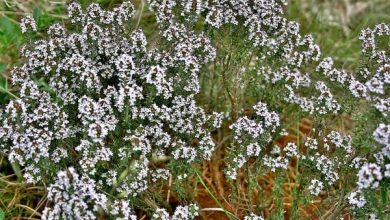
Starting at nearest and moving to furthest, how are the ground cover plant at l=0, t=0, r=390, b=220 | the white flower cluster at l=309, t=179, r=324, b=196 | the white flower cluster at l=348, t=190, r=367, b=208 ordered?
the white flower cluster at l=348, t=190, r=367, b=208 < the ground cover plant at l=0, t=0, r=390, b=220 < the white flower cluster at l=309, t=179, r=324, b=196

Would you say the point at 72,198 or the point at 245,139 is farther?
the point at 245,139

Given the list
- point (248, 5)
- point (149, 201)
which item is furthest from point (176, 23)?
point (149, 201)

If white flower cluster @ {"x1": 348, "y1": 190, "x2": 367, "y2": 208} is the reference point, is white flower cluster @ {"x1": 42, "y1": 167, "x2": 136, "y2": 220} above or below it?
below

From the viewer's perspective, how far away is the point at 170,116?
11.0ft

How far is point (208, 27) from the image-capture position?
11.7 feet

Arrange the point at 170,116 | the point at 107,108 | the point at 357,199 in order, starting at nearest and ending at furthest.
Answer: the point at 357,199
the point at 107,108
the point at 170,116

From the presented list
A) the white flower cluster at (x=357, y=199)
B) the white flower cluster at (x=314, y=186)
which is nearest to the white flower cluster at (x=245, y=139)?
the white flower cluster at (x=314, y=186)

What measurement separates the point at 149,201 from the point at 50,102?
0.77 m

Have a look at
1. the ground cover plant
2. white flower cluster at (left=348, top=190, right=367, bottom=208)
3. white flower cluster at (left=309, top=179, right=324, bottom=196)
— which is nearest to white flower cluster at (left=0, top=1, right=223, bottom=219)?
the ground cover plant

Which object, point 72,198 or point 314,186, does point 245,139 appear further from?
point 72,198

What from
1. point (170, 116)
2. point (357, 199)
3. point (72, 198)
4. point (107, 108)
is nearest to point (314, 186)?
point (357, 199)

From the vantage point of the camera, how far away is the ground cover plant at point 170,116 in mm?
2916

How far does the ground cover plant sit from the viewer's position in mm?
2916

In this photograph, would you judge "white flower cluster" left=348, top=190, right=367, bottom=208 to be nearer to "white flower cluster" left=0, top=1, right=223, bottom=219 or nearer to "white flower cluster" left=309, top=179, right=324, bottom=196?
"white flower cluster" left=309, top=179, right=324, bottom=196
